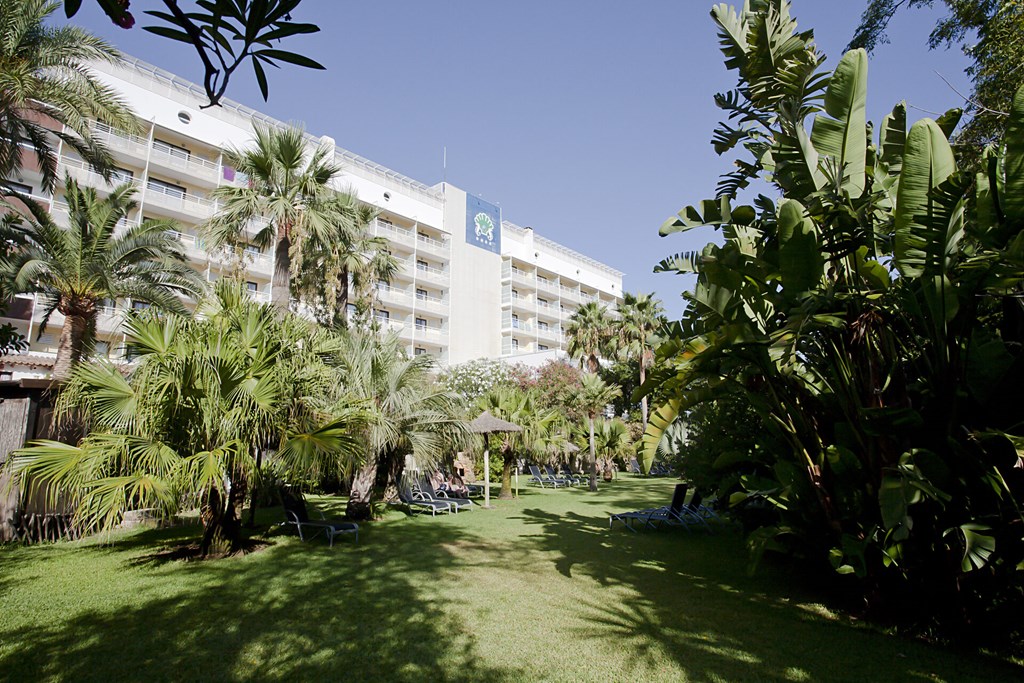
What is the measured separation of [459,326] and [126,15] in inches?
1849

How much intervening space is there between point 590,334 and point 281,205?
77.9 ft

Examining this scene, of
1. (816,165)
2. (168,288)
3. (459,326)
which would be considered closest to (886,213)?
(816,165)

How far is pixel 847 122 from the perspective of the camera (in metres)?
5.32

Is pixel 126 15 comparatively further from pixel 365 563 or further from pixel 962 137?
pixel 962 137

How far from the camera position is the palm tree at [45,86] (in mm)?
8984

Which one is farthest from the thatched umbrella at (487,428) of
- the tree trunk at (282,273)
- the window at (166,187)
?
the window at (166,187)

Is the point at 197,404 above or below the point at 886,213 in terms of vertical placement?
below

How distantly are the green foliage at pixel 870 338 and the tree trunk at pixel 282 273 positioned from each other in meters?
12.2

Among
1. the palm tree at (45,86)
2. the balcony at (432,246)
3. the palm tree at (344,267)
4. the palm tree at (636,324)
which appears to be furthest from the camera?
the balcony at (432,246)

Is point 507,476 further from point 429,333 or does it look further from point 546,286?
point 546,286

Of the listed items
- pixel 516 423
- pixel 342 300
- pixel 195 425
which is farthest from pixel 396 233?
pixel 195 425

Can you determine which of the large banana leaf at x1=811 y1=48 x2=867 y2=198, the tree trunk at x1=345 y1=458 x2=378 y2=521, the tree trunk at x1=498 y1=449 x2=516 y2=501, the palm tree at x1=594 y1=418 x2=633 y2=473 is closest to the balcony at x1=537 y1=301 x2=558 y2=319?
the palm tree at x1=594 y1=418 x2=633 y2=473

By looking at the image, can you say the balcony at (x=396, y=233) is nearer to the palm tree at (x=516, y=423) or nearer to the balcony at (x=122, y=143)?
the balcony at (x=122, y=143)

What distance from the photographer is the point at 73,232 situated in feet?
40.5
